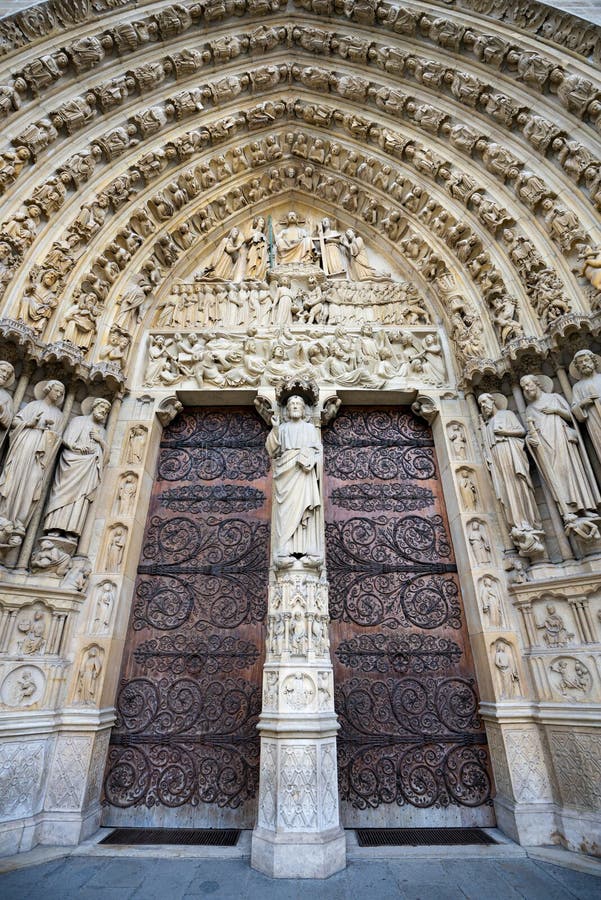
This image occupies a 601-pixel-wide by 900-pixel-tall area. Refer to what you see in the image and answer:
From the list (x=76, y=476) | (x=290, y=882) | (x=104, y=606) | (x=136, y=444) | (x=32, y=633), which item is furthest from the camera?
(x=136, y=444)

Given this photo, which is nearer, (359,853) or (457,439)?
(359,853)

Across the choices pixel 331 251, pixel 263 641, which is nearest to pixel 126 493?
pixel 263 641

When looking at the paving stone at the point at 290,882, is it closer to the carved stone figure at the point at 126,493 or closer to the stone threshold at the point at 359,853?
the stone threshold at the point at 359,853

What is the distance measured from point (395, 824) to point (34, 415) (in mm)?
5133

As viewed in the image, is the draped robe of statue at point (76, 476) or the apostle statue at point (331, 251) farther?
the apostle statue at point (331, 251)

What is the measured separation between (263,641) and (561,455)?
3.49 meters

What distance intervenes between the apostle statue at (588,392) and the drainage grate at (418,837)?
3.48 meters

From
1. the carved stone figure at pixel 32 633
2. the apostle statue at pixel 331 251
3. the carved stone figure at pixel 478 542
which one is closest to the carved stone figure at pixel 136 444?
the carved stone figure at pixel 32 633

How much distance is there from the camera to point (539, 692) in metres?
3.85

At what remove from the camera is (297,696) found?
3.50 metres

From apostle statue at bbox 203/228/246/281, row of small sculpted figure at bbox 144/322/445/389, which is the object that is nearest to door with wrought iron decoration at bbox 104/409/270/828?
row of small sculpted figure at bbox 144/322/445/389

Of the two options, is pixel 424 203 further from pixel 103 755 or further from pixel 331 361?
pixel 103 755

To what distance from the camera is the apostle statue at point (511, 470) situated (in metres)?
4.21

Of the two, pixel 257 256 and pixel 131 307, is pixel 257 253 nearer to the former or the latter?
pixel 257 256
